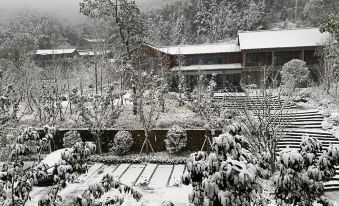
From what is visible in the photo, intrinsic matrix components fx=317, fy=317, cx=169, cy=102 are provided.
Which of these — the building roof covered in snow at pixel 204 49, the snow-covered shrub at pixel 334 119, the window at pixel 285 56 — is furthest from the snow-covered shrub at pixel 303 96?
the building roof covered in snow at pixel 204 49

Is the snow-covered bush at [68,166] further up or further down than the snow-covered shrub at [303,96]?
further down

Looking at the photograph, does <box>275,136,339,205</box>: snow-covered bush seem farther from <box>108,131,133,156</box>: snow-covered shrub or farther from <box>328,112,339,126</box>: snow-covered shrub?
<box>328,112,339,126</box>: snow-covered shrub

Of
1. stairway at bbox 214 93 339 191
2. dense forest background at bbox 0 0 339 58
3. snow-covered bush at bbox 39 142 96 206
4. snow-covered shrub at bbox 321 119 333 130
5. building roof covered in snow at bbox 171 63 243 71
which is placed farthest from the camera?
dense forest background at bbox 0 0 339 58

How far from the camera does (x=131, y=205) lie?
1298 cm

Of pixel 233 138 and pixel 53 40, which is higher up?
pixel 53 40

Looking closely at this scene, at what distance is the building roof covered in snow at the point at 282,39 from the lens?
3438 cm

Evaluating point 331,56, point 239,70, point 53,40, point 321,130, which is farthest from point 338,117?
point 53,40

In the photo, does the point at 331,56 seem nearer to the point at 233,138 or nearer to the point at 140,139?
the point at 140,139

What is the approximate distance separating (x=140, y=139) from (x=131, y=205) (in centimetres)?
778

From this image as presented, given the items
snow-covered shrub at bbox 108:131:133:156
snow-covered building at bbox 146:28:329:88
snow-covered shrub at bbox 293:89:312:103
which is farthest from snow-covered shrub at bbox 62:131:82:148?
snow-covered shrub at bbox 293:89:312:103

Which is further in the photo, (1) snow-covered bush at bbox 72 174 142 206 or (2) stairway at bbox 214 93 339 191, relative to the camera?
(2) stairway at bbox 214 93 339 191

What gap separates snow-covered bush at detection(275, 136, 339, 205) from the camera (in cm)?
517

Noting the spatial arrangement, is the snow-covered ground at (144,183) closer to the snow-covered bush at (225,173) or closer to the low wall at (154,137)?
the low wall at (154,137)

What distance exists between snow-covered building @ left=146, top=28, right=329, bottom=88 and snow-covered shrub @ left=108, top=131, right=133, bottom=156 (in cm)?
1503
